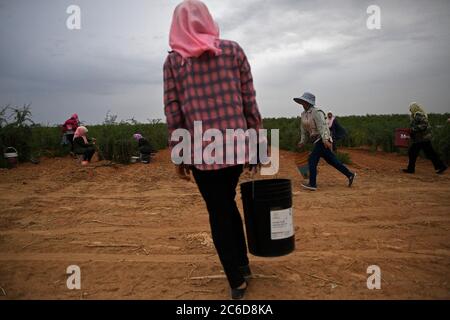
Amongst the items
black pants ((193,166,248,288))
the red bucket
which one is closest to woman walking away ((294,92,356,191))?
black pants ((193,166,248,288))

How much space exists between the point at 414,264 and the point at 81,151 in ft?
27.7

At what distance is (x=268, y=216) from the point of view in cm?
246

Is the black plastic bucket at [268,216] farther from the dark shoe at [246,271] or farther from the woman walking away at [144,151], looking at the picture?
the woman walking away at [144,151]

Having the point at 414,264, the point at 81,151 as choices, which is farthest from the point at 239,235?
the point at 81,151

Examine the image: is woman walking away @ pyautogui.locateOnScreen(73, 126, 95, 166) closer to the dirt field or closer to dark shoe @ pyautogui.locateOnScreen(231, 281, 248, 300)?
the dirt field

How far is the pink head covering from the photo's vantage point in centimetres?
205

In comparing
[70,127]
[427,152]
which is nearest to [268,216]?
[427,152]

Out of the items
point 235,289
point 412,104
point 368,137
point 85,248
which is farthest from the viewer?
point 368,137

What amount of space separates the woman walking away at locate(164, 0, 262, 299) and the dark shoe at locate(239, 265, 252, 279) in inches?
11.7

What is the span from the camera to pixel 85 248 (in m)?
3.37

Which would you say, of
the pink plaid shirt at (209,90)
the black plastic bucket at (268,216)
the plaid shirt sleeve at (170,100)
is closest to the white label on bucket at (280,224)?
the black plastic bucket at (268,216)

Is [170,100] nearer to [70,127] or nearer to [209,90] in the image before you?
[209,90]
